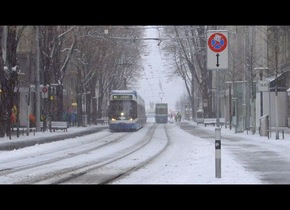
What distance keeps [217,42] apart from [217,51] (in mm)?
232

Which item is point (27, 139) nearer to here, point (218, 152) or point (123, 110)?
point (123, 110)

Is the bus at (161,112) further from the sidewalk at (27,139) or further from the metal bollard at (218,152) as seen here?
the metal bollard at (218,152)

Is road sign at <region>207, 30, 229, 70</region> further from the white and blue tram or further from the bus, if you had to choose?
the bus

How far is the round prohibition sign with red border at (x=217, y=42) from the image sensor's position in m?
15.0

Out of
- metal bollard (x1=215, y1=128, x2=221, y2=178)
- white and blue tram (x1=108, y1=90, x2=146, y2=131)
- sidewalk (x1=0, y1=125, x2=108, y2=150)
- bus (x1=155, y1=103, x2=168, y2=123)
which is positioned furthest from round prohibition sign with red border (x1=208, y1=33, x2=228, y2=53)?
bus (x1=155, y1=103, x2=168, y2=123)

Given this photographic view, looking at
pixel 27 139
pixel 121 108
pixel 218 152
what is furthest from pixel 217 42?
pixel 121 108

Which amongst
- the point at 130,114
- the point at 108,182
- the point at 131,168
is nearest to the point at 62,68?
the point at 130,114

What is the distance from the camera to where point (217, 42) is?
49.4 ft

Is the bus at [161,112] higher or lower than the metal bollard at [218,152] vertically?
higher

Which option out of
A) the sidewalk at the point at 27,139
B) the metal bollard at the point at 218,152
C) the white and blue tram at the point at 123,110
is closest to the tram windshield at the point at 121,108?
the white and blue tram at the point at 123,110

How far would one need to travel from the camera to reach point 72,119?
69.4m

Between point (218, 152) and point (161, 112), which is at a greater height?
point (161, 112)

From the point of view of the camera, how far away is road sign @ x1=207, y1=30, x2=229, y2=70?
15.0 meters
